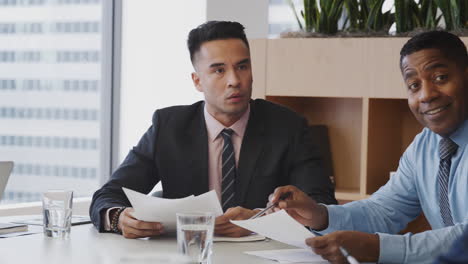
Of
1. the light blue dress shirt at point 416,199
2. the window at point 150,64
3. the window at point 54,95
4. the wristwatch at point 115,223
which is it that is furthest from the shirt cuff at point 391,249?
the window at point 150,64

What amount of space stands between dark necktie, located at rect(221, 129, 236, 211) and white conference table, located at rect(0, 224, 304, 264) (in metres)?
0.46

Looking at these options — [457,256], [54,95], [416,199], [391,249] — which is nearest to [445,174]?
[416,199]

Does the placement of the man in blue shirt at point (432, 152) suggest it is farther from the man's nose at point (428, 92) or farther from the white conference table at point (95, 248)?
the white conference table at point (95, 248)

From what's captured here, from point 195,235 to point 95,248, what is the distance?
0.41 meters

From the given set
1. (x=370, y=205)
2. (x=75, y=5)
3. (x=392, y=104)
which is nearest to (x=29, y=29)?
(x=75, y=5)

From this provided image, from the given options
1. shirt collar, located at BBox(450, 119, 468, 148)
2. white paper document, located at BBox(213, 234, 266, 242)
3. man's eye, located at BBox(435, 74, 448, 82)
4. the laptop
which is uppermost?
man's eye, located at BBox(435, 74, 448, 82)

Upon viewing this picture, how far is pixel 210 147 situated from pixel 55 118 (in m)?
2.27

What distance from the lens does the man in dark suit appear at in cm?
266

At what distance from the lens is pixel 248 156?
267cm

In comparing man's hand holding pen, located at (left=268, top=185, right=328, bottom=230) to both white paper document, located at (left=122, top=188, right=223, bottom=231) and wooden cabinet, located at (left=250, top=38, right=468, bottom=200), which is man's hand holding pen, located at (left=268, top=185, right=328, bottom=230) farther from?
wooden cabinet, located at (left=250, top=38, right=468, bottom=200)

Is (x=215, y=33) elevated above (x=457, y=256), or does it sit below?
above

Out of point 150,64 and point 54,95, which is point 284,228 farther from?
point 150,64

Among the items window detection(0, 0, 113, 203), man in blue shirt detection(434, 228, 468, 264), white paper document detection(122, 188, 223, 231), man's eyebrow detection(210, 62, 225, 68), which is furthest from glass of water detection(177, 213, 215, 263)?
window detection(0, 0, 113, 203)

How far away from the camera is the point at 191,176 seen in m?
2.71
